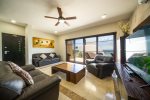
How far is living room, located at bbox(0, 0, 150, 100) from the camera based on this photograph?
1.90 m

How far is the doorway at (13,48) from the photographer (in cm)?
425

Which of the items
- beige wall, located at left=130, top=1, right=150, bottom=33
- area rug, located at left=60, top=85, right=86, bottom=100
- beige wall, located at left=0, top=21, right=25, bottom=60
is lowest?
area rug, located at left=60, top=85, right=86, bottom=100

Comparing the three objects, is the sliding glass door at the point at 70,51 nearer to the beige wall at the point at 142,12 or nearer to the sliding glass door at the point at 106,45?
the sliding glass door at the point at 106,45

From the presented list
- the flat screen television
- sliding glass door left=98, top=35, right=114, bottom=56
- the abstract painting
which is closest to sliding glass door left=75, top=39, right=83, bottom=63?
sliding glass door left=98, top=35, right=114, bottom=56

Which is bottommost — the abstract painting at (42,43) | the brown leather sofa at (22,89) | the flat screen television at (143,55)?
the brown leather sofa at (22,89)

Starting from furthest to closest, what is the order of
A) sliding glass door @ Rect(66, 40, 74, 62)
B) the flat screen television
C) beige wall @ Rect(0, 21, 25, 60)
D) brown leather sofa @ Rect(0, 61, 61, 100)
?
sliding glass door @ Rect(66, 40, 74, 62) → beige wall @ Rect(0, 21, 25, 60) → the flat screen television → brown leather sofa @ Rect(0, 61, 61, 100)

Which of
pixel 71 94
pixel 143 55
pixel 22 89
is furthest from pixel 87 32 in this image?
pixel 22 89

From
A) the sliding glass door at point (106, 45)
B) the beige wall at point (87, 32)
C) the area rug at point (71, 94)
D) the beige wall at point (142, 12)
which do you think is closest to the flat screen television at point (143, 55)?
the beige wall at point (142, 12)

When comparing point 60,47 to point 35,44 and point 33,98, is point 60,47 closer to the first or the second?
point 35,44

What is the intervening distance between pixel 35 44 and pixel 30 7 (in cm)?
319

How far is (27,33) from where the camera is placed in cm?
481

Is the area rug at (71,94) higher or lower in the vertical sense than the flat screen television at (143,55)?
lower

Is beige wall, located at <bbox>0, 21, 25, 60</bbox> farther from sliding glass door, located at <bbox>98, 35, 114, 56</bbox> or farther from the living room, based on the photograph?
sliding glass door, located at <bbox>98, 35, 114, 56</bbox>

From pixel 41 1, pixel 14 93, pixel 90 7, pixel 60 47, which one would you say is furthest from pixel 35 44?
pixel 14 93
